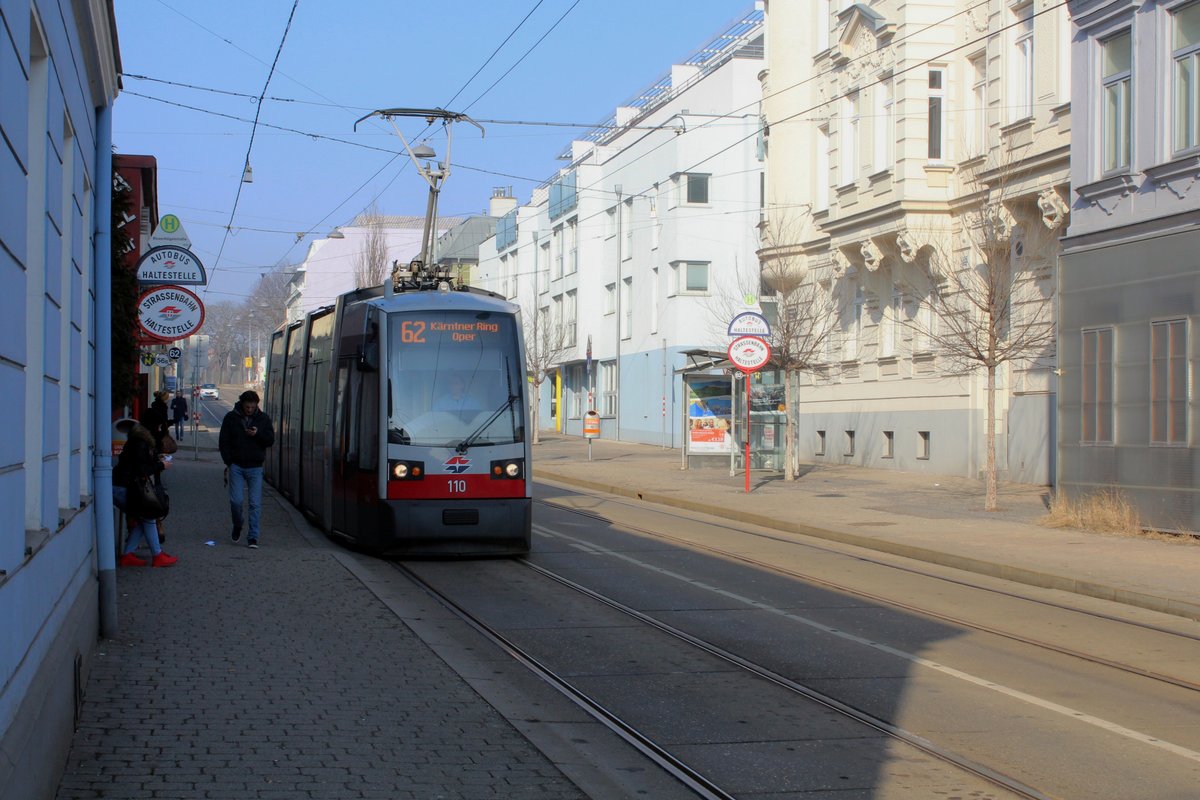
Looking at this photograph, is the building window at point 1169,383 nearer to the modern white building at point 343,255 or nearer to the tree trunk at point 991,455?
the tree trunk at point 991,455

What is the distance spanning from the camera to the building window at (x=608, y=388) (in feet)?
180

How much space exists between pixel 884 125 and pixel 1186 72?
13.2 metres

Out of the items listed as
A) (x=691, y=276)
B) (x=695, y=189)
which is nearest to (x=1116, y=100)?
(x=691, y=276)

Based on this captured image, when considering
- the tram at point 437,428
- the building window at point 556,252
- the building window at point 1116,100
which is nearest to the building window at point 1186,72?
the building window at point 1116,100

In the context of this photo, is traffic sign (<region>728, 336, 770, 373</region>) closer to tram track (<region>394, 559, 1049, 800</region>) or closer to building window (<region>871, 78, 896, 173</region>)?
building window (<region>871, 78, 896, 173</region>)

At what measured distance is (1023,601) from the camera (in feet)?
40.8

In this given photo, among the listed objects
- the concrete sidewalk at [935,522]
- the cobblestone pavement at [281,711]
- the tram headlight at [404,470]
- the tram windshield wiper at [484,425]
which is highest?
the tram windshield wiper at [484,425]

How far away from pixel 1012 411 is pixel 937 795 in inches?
873

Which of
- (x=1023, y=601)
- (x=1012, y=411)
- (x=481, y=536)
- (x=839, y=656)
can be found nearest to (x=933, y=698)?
(x=839, y=656)

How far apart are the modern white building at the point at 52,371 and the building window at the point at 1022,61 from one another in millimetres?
20625

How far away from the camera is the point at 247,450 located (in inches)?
599

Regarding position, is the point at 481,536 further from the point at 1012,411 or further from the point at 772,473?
the point at 772,473

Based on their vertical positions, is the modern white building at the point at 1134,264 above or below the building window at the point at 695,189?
below

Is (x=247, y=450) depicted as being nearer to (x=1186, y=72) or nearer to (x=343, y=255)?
(x=1186, y=72)
